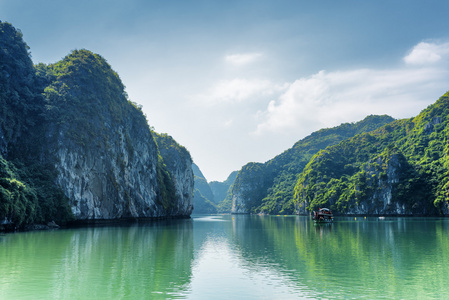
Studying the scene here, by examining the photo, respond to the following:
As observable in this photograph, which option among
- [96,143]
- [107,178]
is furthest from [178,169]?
[96,143]

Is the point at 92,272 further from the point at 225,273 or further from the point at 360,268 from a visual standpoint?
the point at 360,268

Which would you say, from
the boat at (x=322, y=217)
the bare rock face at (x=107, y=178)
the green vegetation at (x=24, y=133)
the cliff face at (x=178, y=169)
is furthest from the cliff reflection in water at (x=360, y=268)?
the cliff face at (x=178, y=169)

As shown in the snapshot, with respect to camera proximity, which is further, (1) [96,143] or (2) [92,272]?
(1) [96,143]

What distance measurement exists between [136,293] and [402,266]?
16108mm

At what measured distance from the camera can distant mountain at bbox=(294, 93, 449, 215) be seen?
125312 millimetres

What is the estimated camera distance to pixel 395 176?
140750mm

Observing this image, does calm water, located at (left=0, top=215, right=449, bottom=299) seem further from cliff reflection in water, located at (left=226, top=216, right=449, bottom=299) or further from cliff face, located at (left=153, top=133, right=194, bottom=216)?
cliff face, located at (left=153, top=133, right=194, bottom=216)

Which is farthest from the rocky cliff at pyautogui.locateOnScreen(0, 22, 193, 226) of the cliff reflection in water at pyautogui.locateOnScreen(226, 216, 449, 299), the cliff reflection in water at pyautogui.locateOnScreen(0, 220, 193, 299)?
the cliff reflection in water at pyautogui.locateOnScreen(226, 216, 449, 299)

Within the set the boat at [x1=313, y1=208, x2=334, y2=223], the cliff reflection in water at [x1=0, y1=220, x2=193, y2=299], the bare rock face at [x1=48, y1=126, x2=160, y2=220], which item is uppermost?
the bare rock face at [x1=48, y1=126, x2=160, y2=220]

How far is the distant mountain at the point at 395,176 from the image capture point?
411 feet

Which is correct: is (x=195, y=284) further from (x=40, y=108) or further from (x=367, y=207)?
(x=367, y=207)

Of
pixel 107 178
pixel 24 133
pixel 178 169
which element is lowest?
pixel 107 178

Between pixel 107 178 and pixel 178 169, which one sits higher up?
pixel 178 169

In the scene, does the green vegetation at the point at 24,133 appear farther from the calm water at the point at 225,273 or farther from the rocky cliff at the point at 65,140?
the calm water at the point at 225,273
